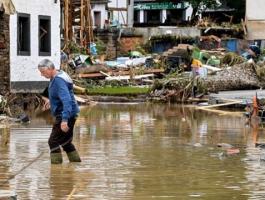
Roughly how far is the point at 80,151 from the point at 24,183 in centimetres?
441

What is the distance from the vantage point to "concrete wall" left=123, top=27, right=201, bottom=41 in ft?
208

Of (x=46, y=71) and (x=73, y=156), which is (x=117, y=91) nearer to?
(x=73, y=156)

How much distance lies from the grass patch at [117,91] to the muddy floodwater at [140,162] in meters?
13.4

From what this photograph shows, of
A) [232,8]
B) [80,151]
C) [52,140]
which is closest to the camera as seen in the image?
[52,140]

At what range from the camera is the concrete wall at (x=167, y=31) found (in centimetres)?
6325

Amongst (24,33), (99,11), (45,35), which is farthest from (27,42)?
(99,11)

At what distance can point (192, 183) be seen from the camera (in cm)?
1188

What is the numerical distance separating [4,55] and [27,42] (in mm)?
3520

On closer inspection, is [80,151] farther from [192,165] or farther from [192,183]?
[192,183]

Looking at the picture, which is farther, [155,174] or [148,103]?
[148,103]

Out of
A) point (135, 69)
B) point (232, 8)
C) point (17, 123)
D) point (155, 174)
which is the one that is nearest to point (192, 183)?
point (155, 174)

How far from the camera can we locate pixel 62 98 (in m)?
13.4

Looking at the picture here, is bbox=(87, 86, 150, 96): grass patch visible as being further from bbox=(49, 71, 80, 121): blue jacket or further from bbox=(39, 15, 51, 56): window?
bbox=(49, 71, 80, 121): blue jacket

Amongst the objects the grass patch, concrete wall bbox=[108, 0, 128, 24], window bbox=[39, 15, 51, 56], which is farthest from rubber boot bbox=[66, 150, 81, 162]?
concrete wall bbox=[108, 0, 128, 24]
